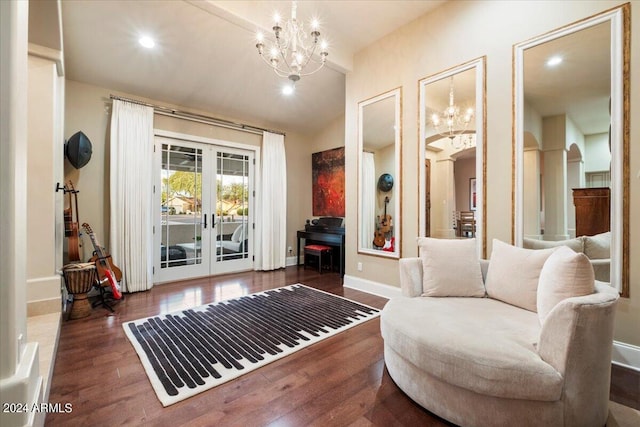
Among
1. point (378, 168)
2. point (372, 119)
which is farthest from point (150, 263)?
point (372, 119)

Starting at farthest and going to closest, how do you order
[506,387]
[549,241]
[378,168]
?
1. [378,168]
2. [549,241]
3. [506,387]

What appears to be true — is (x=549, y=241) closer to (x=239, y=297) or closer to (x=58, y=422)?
(x=239, y=297)

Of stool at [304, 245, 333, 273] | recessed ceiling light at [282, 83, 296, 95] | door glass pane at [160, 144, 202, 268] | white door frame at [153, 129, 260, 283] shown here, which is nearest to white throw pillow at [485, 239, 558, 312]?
stool at [304, 245, 333, 273]

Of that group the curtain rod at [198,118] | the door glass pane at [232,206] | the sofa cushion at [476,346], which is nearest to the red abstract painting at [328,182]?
the curtain rod at [198,118]

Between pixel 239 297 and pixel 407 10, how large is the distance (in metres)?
4.14

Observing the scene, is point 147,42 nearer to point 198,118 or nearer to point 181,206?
point 198,118

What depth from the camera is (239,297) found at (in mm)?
3674

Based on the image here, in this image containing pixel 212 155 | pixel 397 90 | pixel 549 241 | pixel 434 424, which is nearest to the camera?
pixel 434 424

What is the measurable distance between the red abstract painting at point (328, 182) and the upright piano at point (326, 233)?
264 mm

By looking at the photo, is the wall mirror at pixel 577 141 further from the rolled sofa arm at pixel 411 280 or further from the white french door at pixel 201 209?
the white french door at pixel 201 209

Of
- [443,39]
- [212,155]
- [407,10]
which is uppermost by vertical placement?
[407,10]

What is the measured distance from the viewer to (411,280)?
228cm

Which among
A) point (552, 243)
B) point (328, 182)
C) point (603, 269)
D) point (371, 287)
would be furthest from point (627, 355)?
point (328, 182)

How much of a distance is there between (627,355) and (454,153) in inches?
87.9
